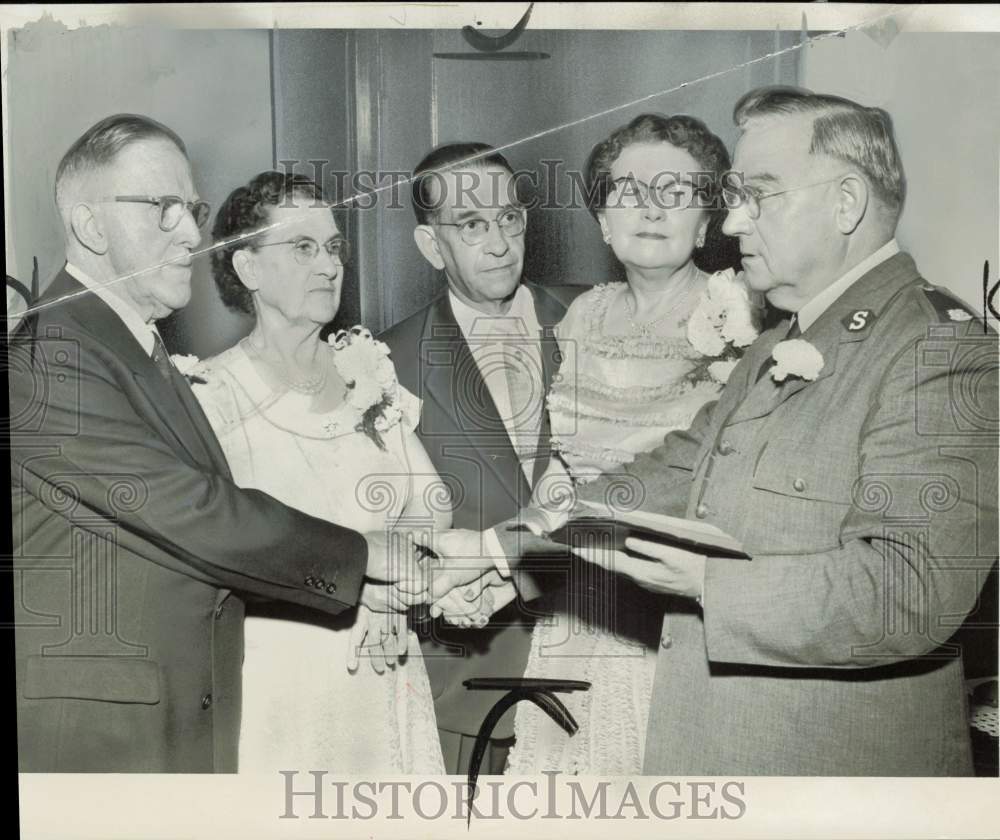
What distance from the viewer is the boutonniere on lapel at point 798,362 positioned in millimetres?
3635

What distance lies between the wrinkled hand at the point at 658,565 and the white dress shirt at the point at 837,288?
73cm

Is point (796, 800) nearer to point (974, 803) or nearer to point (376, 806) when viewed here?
point (974, 803)

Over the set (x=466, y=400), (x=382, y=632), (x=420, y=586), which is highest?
(x=466, y=400)

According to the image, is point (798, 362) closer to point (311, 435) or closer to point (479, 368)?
point (479, 368)

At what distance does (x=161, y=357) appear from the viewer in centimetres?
371

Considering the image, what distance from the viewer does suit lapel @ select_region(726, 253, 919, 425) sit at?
364 centimetres

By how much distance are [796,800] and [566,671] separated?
2.52 feet

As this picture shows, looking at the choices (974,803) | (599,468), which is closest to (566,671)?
(599,468)

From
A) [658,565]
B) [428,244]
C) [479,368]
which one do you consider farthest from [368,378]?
[658,565]

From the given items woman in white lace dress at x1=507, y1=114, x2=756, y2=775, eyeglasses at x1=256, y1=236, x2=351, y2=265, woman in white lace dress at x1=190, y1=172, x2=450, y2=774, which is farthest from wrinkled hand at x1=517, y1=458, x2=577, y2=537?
eyeglasses at x1=256, y1=236, x2=351, y2=265

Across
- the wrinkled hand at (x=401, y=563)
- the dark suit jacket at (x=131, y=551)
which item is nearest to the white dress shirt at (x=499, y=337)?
the wrinkled hand at (x=401, y=563)

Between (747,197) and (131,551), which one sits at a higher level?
(747,197)

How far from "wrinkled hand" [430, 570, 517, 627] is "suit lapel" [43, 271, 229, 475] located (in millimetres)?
744

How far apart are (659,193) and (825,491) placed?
96cm
